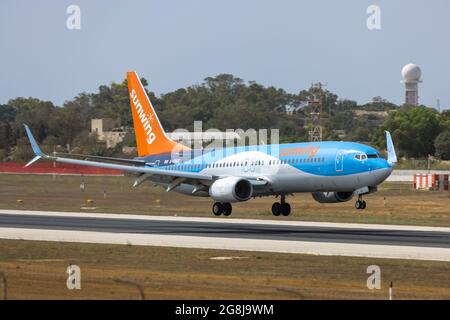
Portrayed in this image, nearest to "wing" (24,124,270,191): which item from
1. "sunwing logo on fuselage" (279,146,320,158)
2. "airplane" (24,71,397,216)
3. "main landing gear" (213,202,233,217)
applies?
"airplane" (24,71,397,216)

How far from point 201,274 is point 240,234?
16565 millimetres

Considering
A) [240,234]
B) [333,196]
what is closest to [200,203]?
[333,196]

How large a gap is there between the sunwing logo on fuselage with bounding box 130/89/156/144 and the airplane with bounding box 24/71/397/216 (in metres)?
0.09

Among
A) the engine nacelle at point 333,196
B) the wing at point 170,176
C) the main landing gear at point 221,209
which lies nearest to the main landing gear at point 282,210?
the engine nacelle at point 333,196

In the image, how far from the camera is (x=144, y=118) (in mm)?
71188

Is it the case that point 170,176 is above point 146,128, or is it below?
below

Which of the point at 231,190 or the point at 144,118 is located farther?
the point at 144,118

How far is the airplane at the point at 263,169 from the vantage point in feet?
190

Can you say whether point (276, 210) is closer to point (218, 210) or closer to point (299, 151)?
point (218, 210)

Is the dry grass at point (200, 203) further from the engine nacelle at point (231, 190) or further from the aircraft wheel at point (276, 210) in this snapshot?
the engine nacelle at point (231, 190)

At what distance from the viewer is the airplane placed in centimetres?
5794

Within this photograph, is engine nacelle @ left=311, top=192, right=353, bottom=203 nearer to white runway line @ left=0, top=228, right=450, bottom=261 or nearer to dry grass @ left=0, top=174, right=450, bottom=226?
dry grass @ left=0, top=174, right=450, bottom=226

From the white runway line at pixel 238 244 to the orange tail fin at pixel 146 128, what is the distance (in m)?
17.9

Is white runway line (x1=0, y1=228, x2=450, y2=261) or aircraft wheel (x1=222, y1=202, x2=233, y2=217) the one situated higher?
aircraft wheel (x1=222, y1=202, x2=233, y2=217)
